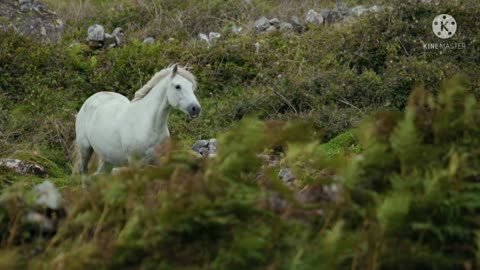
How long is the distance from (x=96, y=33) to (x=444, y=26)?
5.68 meters

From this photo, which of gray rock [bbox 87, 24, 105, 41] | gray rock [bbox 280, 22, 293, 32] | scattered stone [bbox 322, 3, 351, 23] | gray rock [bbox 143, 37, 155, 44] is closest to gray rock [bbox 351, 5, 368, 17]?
scattered stone [bbox 322, 3, 351, 23]

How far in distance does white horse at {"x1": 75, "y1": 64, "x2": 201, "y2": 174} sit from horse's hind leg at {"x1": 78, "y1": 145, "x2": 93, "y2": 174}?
0.37 meters

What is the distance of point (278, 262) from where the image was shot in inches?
196

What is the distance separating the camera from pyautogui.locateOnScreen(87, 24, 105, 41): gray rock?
15052 mm

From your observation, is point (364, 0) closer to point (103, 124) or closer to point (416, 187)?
point (103, 124)

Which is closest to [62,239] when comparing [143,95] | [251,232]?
[251,232]

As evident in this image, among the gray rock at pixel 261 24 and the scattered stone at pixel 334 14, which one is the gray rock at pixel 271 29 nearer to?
the gray rock at pixel 261 24

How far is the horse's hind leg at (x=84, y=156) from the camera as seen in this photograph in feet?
34.4

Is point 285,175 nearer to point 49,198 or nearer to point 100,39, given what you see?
point 49,198

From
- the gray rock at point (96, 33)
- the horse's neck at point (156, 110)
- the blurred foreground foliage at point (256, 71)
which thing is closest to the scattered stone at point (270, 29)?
the blurred foreground foliage at point (256, 71)

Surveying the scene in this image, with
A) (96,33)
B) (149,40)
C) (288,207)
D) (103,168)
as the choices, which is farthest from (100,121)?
(149,40)

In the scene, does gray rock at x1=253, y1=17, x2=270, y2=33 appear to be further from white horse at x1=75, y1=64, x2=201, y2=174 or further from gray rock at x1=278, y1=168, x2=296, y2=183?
gray rock at x1=278, y1=168, x2=296, y2=183

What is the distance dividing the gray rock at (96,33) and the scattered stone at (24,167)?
478 cm

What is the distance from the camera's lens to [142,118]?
9234 millimetres
